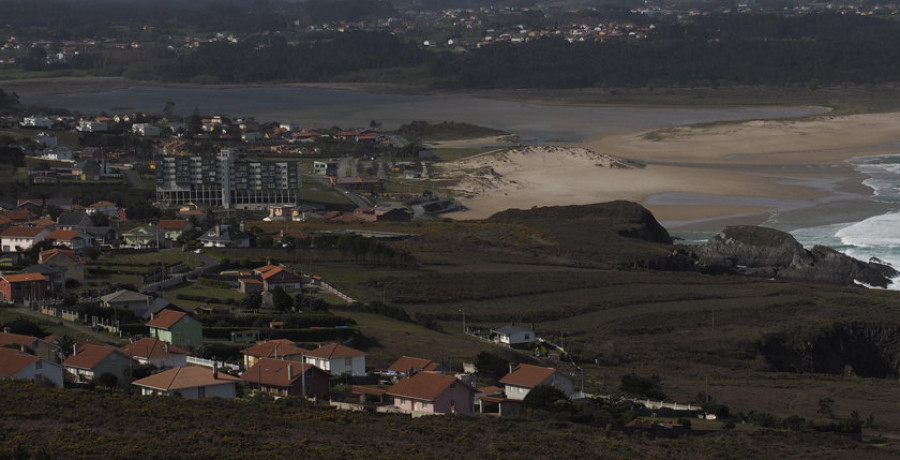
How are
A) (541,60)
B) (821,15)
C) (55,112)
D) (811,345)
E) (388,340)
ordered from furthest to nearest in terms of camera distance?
(821,15), (541,60), (55,112), (811,345), (388,340)

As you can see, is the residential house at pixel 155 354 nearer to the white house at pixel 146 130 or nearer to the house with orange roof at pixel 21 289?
the house with orange roof at pixel 21 289

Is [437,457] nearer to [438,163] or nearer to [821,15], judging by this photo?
[438,163]

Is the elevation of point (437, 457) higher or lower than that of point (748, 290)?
higher

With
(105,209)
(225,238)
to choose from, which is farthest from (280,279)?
(105,209)

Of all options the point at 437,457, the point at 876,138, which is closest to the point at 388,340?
the point at 437,457

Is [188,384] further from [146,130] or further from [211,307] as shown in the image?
[146,130]

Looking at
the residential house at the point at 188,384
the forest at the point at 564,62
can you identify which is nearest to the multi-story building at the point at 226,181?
the residential house at the point at 188,384
